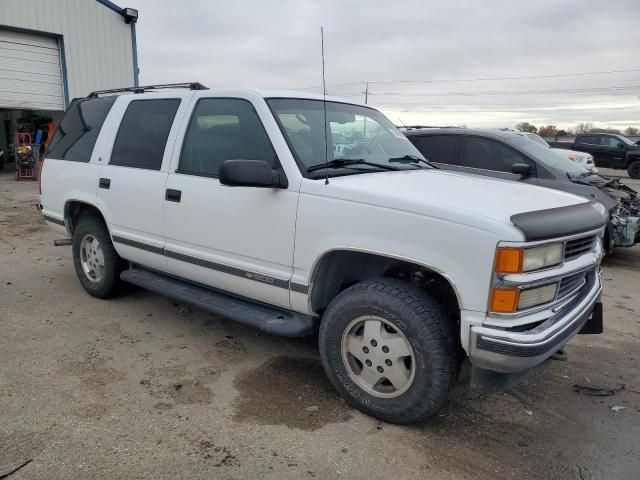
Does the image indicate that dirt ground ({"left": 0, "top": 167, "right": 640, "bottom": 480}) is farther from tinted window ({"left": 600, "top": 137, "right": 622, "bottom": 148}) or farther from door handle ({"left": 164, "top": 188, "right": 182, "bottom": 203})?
tinted window ({"left": 600, "top": 137, "right": 622, "bottom": 148})

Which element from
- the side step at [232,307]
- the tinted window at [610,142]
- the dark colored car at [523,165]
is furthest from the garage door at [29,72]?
the tinted window at [610,142]

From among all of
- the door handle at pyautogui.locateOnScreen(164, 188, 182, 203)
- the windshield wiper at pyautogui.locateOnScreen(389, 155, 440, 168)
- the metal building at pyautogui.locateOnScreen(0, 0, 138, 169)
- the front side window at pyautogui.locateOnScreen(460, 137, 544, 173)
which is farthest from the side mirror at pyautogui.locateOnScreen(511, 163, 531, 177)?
the metal building at pyautogui.locateOnScreen(0, 0, 138, 169)

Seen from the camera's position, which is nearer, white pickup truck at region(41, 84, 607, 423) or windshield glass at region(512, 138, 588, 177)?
white pickup truck at region(41, 84, 607, 423)

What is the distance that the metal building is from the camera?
1527 cm

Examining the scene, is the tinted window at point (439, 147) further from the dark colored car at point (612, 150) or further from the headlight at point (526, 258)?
the dark colored car at point (612, 150)

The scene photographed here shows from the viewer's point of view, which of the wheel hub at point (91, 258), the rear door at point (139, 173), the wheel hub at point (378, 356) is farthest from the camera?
the wheel hub at point (91, 258)

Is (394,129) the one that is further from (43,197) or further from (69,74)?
(69,74)

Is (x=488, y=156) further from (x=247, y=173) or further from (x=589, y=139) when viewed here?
(x=589, y=139)

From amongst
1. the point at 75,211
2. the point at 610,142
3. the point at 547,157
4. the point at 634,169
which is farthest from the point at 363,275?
the point at 610,142

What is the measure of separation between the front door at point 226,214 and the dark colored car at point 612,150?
69.3 ft

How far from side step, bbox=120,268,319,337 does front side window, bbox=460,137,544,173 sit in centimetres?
439

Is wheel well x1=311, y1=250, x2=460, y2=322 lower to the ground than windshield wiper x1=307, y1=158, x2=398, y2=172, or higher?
lower

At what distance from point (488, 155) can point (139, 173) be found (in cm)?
467

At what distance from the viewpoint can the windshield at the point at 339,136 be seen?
3.49 metres
